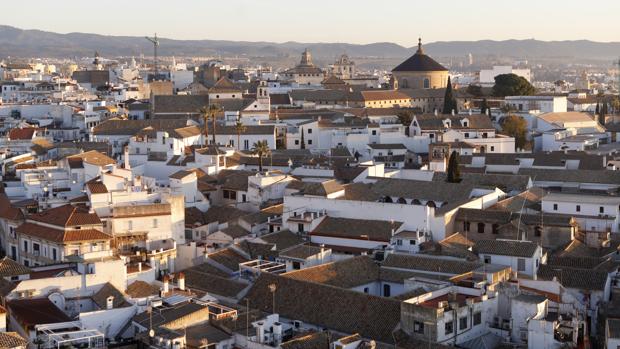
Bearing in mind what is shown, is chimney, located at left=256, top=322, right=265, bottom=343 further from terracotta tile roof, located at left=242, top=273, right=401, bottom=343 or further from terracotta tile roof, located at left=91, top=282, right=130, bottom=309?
terracotta tile roof, located at left=91, top=282, right=130, bottom=309

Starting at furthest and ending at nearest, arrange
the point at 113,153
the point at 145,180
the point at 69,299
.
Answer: the point at 113,153 < the point at 145,180 < the point at 69,299

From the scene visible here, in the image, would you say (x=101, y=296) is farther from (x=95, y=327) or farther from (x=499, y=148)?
(x=499, y=148)

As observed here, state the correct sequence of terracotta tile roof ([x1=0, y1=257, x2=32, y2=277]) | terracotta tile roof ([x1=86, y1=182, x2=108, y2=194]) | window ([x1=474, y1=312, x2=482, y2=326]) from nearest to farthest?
window ([x1=474, y1=312, x2=482, y2=326])
terracotta tile roof ([x1=0, y1=257, x2=32, y2=277])
terracotta tile roof ([x1=86, y1=182, x2=108, y2=194])

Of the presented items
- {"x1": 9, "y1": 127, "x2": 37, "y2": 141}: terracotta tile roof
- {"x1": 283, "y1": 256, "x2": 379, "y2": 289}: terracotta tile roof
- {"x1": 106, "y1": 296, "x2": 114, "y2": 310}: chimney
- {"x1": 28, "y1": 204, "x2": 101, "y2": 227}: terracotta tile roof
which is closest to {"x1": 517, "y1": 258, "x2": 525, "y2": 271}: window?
{"x1": 283, "y1": 256, "x2": 379, "y2": 289}: terracotta tile roof

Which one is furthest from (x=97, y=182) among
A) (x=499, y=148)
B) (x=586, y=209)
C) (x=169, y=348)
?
(x=499, y=148)

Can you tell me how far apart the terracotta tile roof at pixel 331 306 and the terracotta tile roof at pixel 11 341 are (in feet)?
19.7

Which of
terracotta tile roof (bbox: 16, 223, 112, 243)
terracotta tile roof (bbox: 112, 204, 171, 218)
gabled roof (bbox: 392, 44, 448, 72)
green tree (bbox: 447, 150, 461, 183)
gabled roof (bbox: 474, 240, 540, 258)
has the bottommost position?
gabled roof (bbox: 474, 240, 540, 258)

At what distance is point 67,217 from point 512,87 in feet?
139

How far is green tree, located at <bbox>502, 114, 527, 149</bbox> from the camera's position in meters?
48.8

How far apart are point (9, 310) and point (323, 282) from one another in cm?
765

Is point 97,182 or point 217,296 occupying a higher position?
point 97,182

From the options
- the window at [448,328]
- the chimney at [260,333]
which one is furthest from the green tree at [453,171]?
the chimney at [260,333]

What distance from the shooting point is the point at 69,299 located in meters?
22.2

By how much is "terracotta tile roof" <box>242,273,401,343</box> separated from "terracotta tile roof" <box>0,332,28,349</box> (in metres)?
6.00
